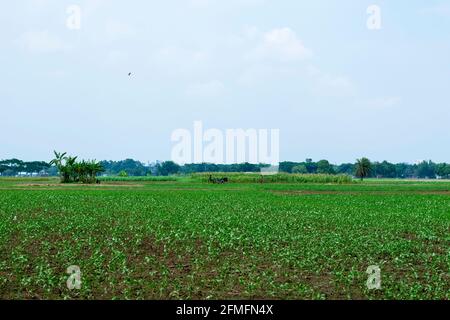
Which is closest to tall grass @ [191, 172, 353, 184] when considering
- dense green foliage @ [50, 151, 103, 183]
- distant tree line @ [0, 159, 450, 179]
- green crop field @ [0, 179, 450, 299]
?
dense green foliage @ [50, 151, 103, 183]

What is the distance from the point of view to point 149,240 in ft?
66.6

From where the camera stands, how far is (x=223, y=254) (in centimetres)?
1780

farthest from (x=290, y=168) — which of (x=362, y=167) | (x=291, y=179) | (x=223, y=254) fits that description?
(x=223, y=254)

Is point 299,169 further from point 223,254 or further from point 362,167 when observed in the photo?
point 223,254

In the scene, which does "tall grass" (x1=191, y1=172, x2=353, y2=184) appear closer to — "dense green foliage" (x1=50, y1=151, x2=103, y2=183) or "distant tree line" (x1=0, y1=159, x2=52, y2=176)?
"dense green foliage" (x1=50, y1=151, x2=103, y2=183)

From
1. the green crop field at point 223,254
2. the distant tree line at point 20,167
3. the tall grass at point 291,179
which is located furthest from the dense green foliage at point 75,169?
the distant tree line at point 20,167

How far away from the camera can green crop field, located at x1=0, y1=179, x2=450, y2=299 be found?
13742 millimetres

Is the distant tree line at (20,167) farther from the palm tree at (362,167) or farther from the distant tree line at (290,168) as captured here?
the palm tree at (362,167)

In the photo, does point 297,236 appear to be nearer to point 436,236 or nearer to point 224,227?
point 224,227

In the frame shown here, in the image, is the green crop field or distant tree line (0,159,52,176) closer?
the green crop field

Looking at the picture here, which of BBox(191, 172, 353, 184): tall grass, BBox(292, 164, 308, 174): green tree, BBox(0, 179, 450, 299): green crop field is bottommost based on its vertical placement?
BBox(0, 179, 450, 299): green crop field
